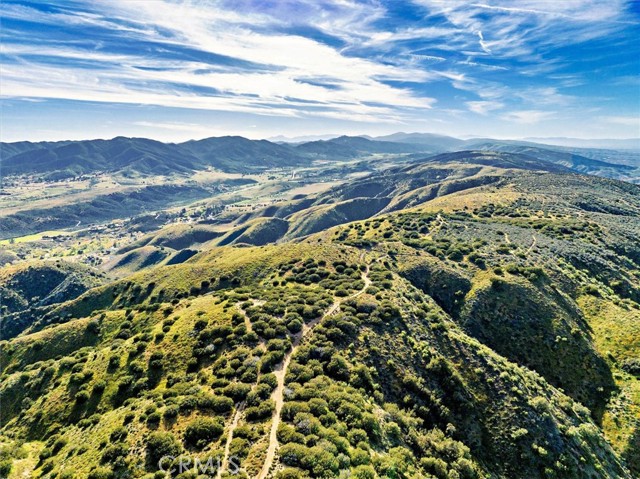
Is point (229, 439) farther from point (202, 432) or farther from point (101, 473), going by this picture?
point (101, 473)

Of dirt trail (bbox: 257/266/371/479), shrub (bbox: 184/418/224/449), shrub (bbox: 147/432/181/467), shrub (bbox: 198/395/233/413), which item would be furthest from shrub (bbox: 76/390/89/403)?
dirt trail (bbox: 257/266/371/479)

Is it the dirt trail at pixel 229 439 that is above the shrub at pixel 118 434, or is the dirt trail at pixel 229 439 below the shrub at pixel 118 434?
above

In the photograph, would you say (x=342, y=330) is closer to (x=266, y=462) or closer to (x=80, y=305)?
(x=266, y=462)

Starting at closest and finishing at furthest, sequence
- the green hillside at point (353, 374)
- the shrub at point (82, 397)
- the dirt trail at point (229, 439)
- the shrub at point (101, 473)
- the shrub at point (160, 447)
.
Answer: the dirt trail at point (229, 439)
the shrub at point (101, 473)
the shrub at point (160, 447)
the green hillside at point (353, 374)
the shrub at point (82, 397)

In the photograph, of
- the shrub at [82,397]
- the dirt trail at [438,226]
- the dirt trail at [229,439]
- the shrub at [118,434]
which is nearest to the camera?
the dirt trail at [229,439]

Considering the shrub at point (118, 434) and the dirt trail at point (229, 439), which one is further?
the shrub at point (118, 434)

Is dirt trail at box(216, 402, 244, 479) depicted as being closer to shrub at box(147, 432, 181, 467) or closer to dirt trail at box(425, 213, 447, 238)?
shrub at box(147, 432, 181, 467)

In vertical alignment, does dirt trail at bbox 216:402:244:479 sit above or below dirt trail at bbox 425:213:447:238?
below

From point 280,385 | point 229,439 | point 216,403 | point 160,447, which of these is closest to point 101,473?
point 160,447

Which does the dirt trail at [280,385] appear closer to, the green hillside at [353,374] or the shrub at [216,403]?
the green hillside at [353,374]

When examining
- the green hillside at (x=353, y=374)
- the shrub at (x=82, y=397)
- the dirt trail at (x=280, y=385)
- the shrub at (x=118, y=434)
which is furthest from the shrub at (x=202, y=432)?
the shrub at (x=82, y=397)

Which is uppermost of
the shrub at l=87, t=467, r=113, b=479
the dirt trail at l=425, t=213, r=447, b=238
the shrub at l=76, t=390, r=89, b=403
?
the dirt trail at l=425, t=213, r=447, b=238
